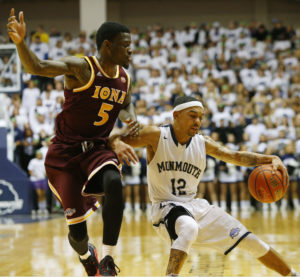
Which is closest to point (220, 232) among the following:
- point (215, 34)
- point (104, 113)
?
point (104, 113)

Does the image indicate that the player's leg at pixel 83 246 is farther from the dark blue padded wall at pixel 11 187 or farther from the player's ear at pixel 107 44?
the dark blue padded wall at pixel 11 187

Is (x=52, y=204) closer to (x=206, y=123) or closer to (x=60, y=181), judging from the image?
(x=206, y=123)

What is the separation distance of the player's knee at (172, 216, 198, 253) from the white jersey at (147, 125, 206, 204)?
0.36 m

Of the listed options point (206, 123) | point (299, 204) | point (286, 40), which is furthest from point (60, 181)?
point (286, 40)

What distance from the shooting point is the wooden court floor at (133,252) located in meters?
5.21

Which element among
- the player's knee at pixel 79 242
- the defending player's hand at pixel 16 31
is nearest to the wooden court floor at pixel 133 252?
the player's knee at pixel 79 242

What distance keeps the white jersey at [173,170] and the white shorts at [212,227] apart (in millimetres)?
132

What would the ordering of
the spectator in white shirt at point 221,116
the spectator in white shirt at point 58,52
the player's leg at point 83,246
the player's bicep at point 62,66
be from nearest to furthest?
the player's bicep at point 62,66 → the player's leg at point 83,246 → the spectator in white shirt at point 221,116 → the spectator in white shirt at point 58,52

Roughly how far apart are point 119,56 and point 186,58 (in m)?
12.7

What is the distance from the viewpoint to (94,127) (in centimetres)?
417

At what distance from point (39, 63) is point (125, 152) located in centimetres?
87

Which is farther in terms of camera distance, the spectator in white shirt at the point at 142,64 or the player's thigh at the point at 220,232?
the spectator in white shirt at the point at 142,64

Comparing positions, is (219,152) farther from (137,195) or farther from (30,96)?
(30,96)

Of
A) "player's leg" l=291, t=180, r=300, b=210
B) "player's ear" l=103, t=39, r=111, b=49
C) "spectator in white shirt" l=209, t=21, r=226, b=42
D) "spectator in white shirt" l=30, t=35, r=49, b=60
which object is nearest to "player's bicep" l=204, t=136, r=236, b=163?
"player's ear" l=103, t=39, r=111, b=49
